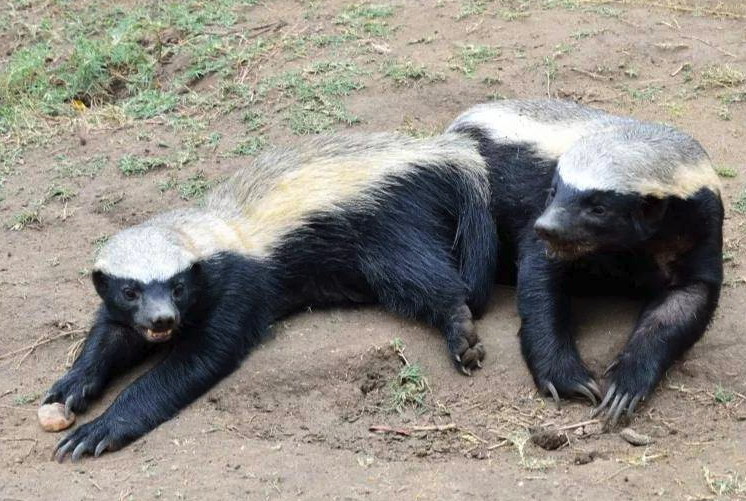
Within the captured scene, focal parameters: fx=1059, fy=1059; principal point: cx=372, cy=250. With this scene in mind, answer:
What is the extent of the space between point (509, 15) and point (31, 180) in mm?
4563

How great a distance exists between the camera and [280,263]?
21.6 ft

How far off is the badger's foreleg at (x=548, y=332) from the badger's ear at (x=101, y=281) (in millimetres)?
2344

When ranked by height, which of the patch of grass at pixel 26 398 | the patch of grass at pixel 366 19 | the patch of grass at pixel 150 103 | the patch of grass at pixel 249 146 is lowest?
the patch of grass at pixel 26 398

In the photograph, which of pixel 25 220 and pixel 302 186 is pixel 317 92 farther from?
pixel 25 220

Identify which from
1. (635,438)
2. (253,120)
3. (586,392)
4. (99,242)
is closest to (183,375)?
(99,242)

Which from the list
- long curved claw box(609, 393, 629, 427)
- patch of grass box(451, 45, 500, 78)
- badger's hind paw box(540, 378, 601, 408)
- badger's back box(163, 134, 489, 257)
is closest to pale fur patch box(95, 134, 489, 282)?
badger's back box(163, 134, 489, 257)

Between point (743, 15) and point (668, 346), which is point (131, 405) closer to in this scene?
point (668, 346)

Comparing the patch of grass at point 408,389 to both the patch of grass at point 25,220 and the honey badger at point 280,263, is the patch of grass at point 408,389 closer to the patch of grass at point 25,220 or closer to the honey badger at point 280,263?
the honey badger at point 280,263

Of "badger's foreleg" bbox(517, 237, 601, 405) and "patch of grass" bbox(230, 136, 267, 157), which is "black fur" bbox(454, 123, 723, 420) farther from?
"patch of grass" bbox(230, 136, 267, 157)

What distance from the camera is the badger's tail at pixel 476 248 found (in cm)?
657

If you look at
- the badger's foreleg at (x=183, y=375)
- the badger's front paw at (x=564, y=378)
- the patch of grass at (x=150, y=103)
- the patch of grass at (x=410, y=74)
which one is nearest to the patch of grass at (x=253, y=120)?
the patch of grass at (x=150, y=103)

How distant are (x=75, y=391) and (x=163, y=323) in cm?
83

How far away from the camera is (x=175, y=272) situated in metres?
5.86

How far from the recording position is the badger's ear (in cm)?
594
